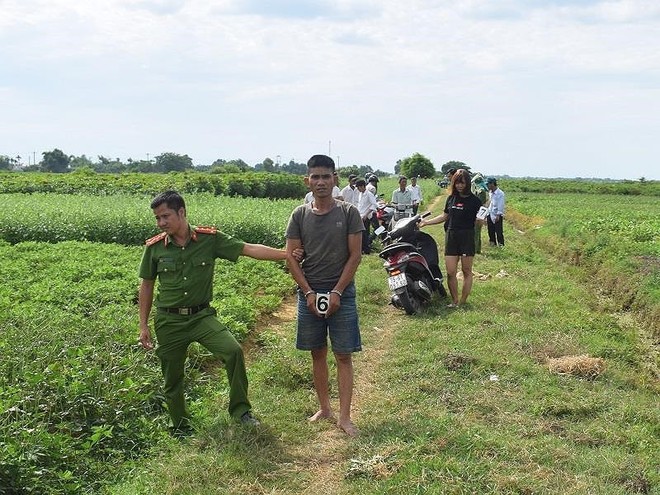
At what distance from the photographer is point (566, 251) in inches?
653

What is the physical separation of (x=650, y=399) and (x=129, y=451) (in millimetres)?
4537

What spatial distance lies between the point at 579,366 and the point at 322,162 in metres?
3.46

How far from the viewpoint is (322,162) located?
487cm

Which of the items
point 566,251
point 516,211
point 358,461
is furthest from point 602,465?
point 516,211

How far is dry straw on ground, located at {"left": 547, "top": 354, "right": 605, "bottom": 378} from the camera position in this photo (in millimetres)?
6352

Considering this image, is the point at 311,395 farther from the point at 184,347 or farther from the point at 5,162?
the point at 5,162

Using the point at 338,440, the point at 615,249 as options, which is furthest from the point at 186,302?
the point at 615,249

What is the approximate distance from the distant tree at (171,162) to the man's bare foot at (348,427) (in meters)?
94.6

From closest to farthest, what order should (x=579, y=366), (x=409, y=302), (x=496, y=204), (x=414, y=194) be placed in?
1. (x=579, y=366)
2. (x=409, y=302)
3. (x=414, y=194)
4. (x=496, y=204)

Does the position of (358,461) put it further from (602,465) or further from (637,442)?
(637,442)

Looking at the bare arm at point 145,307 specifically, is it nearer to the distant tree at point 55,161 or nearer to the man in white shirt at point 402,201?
the man in white shirt at point 402,201

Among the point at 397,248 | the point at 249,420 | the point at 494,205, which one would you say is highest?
the point at 494,205

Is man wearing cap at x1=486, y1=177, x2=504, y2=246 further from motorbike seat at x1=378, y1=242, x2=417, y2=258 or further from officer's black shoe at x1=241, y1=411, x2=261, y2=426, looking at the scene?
officer's black shoe at x1=241, y1=411, x2=261, y2=426

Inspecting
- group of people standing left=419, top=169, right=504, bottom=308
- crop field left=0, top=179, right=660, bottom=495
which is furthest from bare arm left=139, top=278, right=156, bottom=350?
group of people standing left=419, top=169, right=504, bottom=308
